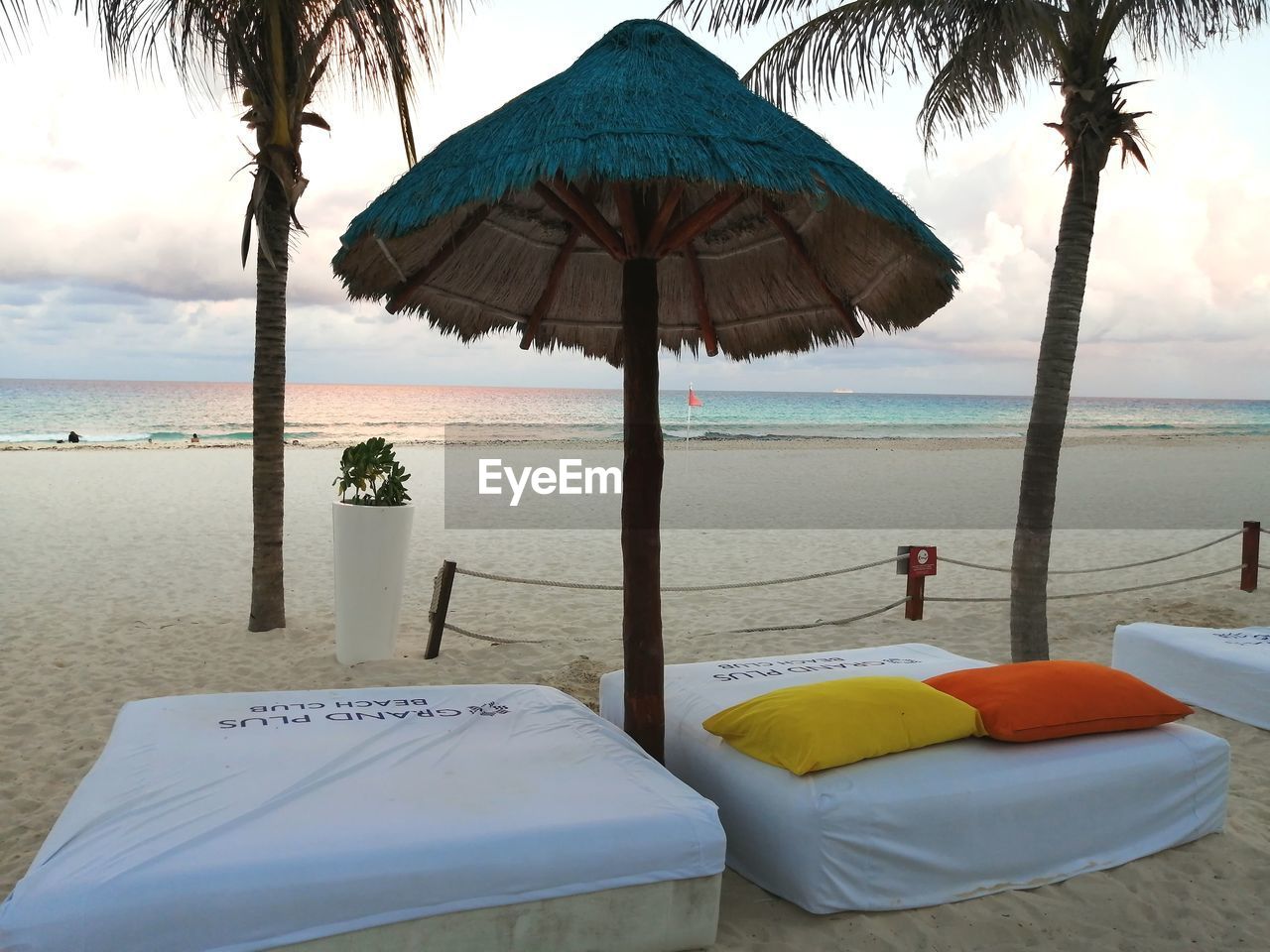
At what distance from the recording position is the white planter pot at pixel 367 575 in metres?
5.99

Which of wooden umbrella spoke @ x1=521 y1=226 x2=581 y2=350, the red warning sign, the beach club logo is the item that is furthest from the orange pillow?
the beach club logo

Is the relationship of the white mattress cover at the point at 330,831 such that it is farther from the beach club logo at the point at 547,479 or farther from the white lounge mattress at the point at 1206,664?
the beach club logo at the point at 547,479

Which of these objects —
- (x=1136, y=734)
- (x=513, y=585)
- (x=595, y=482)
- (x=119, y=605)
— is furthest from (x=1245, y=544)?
(x=595, y=482)

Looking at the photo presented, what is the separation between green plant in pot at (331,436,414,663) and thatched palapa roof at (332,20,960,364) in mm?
1805

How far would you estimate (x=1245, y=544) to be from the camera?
8586 millimetres

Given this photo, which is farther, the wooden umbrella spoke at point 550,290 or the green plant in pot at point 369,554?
the green plant in pot at point 369,554

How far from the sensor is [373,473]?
6.15 metres

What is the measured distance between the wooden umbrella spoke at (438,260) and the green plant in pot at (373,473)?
1.95 meters

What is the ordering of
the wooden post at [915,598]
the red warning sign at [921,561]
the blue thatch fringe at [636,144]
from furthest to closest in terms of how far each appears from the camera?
the wooden post at [915,598], the red warning sign at [921,561], the blue thatch fringe at [636,144]

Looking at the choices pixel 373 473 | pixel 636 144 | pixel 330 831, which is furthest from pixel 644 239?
pixel 373 473

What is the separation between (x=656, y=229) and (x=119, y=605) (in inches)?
257

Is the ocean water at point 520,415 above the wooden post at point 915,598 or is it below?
above

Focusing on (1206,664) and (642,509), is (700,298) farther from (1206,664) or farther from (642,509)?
(1206,664)

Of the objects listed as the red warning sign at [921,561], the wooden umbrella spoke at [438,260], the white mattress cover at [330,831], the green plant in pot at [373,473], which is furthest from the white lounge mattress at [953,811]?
the red warning sign at [921,561]
